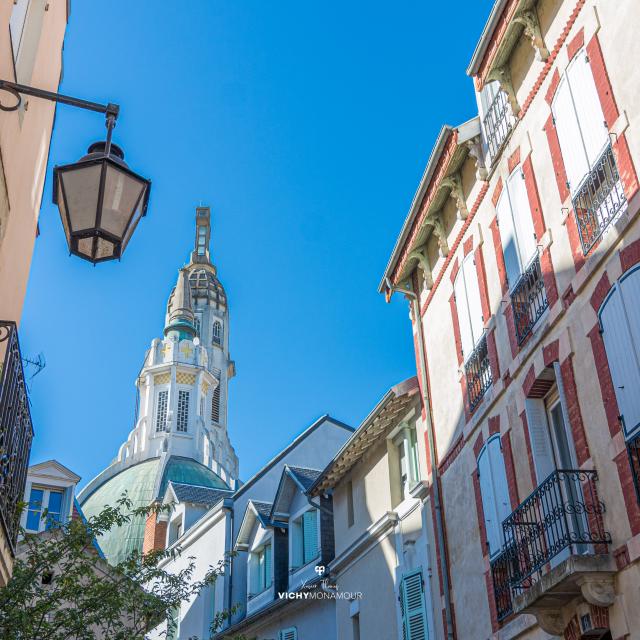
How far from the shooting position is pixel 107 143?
262 inches

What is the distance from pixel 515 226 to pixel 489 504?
15.4 ft

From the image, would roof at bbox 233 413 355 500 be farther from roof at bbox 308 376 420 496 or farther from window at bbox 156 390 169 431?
window at bbox 156 390 169 431

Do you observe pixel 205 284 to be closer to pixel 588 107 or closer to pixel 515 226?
pixel 515 226

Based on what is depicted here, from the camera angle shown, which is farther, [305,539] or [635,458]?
[305,539]

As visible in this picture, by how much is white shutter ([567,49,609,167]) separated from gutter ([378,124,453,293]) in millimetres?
3827

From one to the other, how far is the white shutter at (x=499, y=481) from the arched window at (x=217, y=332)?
3275 inches

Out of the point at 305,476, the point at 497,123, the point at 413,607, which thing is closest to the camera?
the point at 497,123

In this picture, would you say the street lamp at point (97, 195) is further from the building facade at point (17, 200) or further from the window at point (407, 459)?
the window at point (407, 459)

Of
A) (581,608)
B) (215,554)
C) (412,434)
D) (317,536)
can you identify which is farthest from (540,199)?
(215,554)

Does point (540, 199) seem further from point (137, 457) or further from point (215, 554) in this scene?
point (137, 457)

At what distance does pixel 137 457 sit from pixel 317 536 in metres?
54.2

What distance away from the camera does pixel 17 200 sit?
8.75 metres

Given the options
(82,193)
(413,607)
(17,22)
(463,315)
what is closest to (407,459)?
(413,607)

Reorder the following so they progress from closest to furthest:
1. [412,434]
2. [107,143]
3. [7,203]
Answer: [107,143], [7,203], [412,434]
